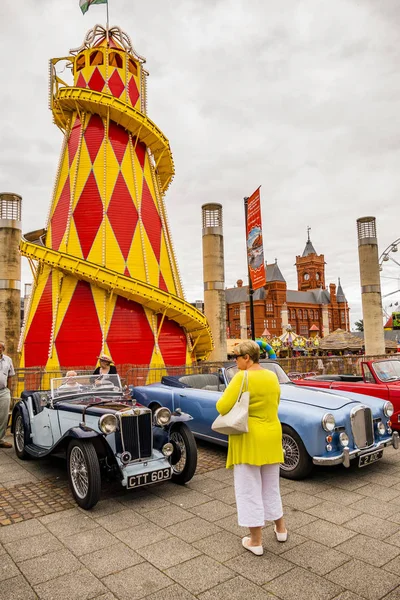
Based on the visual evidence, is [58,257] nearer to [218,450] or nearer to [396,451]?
[218,450]

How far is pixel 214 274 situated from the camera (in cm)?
2067

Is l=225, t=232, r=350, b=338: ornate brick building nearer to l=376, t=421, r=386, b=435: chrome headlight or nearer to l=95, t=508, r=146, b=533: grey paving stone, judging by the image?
l=376, t=421, r=386, b=435: chrome headlight

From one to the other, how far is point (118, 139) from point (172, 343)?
8.89 m

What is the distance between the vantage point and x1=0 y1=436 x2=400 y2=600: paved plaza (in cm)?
335

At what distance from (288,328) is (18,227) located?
29.0 metres

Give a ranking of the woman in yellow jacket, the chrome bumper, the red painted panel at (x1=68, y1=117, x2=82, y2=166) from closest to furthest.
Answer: the woman in yellow jacket, the chrome bumper, the red painted panel at (x1=68, y1=117, x2=82, y2=166)

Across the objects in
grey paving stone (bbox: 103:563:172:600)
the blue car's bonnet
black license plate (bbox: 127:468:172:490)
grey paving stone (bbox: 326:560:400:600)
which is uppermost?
the blue car's bonnet

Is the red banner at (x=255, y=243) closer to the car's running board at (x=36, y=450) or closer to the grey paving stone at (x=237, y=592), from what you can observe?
the car's running board at (x=36, y=450)

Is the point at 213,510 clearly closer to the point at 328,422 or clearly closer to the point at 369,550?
the point at 369,550

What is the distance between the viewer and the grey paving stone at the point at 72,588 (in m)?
3.29

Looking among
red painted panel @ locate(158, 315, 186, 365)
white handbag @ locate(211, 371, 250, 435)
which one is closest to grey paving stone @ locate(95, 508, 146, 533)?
white handbag @ locate(211, 371, 250, 435)

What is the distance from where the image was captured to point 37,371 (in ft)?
36.2

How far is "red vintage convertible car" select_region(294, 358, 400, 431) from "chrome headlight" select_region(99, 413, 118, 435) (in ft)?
17.4

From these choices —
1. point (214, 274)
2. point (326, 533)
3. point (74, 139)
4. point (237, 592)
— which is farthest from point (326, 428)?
point (74, 139)
